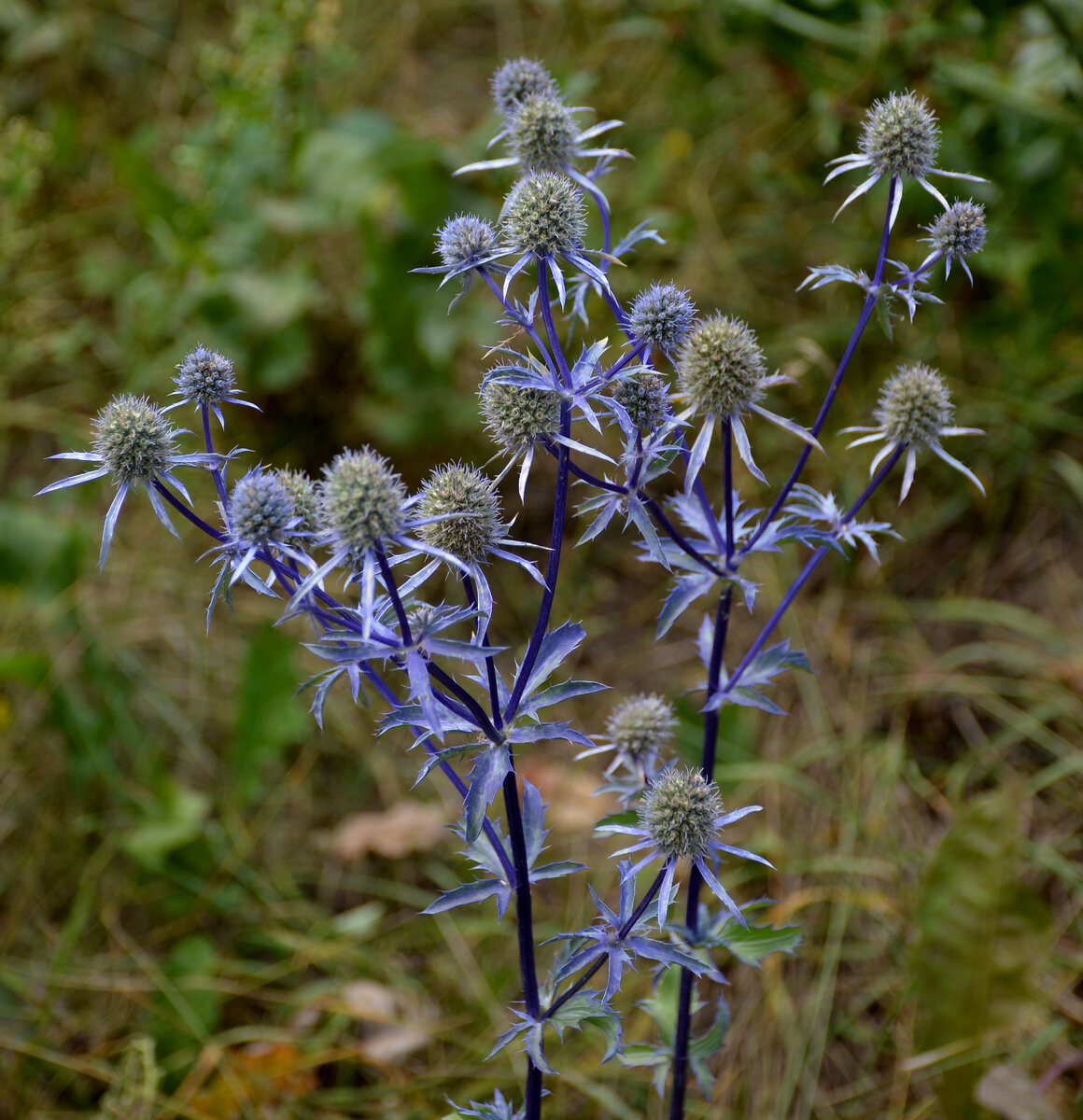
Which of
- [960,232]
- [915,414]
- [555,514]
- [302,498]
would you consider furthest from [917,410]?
[302,498]

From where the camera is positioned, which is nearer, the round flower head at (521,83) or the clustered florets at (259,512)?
the clustered florets at (259,512)

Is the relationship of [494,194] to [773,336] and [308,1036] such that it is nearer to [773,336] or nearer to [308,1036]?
[773,336]

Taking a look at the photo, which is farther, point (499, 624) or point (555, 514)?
point (499, 624)

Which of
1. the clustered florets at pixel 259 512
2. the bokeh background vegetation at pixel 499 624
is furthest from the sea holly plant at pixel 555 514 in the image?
the bokeh background vegetation at pixel 499 624

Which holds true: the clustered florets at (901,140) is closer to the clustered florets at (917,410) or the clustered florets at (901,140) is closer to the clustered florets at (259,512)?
the clustered florets at (917,410)

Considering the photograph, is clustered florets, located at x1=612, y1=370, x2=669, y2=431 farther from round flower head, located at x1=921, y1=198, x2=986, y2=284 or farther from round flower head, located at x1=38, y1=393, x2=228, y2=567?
round flower head, located at x1=38, y1=393, x2=228, y2=567

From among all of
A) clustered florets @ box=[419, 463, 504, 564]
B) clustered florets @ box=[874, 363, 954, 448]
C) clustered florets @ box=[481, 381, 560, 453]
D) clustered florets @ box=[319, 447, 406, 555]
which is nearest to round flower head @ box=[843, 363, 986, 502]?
clustered florets @ box=[874, 363, 954, 448]

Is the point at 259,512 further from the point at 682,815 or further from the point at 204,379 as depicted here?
the point at 682,815
